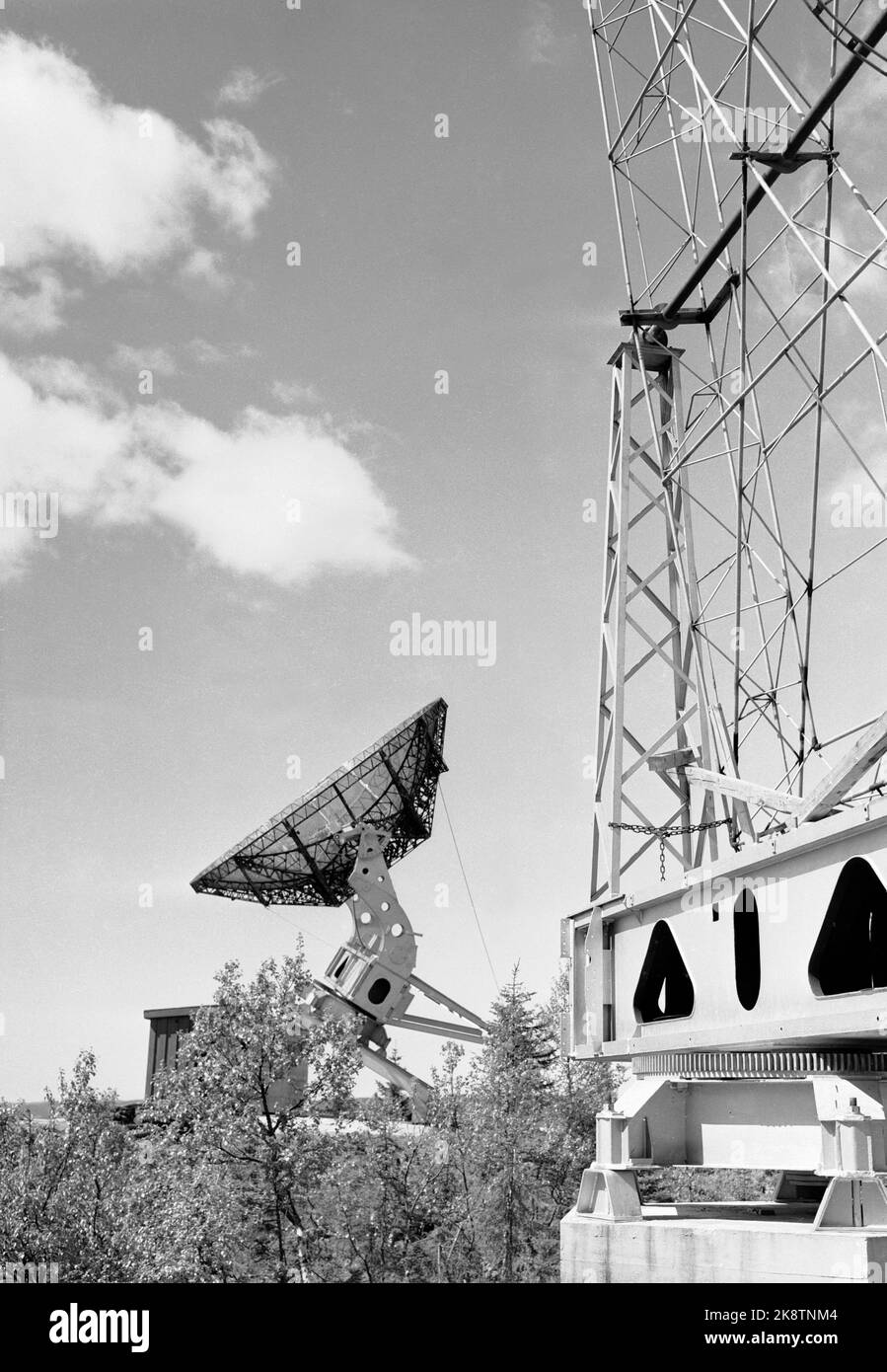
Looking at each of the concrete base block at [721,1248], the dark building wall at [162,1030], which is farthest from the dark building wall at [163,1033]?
the concrete base block at [721,1248]

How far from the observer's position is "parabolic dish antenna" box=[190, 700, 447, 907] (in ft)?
115

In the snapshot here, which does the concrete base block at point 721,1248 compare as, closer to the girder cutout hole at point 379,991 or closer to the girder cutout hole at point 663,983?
the girder cutout hole at point 663,983

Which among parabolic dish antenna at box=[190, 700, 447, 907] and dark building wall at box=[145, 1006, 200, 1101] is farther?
dark building wall at box=[145, 1006, 200, 1101]

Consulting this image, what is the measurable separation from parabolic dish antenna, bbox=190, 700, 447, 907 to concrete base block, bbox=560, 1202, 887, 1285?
85.2 ft

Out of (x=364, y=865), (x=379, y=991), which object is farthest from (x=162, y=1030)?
(x=364, y=865)

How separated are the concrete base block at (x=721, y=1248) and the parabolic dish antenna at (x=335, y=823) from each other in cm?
2597

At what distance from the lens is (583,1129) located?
31734 mm

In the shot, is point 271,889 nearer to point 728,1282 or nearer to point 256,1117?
point 256,1117

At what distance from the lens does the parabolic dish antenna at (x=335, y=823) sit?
115 feet

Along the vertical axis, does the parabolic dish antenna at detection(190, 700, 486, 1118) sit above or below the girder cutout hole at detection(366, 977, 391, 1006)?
above

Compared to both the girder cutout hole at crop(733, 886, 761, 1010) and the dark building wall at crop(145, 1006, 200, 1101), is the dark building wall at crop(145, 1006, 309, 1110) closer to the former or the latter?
the dark building wall at crop(145, 1006, 200, 1101)

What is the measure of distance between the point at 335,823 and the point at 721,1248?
93.8 feet

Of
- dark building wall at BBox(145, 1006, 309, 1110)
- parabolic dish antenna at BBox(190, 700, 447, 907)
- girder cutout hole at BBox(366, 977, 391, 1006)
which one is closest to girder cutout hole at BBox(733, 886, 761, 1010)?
parabolic dish antenna at BBox(190, 700, 447, 907)

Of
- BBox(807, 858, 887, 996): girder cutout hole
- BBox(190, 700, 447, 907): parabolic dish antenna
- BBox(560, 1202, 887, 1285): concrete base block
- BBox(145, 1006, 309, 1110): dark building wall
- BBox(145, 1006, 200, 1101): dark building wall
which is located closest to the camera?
BBox(807, 858, 887, 996): girder cutout hole
